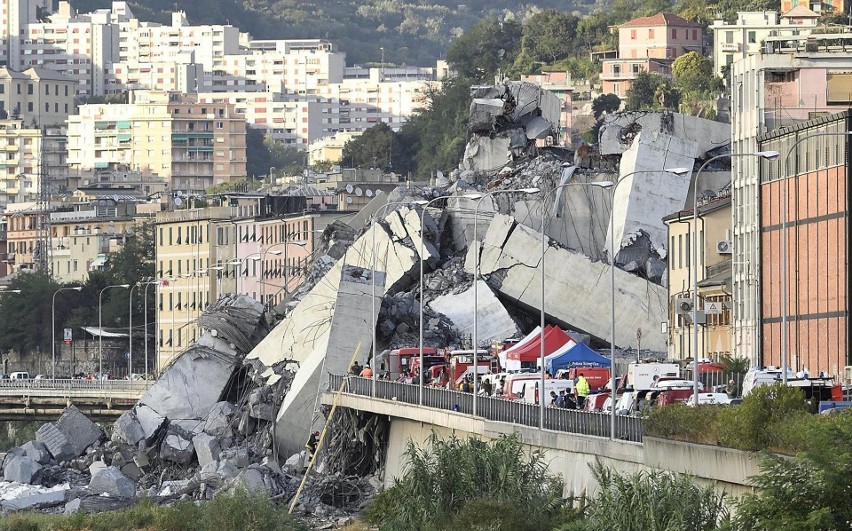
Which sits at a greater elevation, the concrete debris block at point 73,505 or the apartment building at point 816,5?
the apartment building at point 816,5

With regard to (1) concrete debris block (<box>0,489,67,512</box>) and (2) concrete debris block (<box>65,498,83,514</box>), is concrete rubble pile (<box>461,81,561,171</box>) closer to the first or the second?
(1) concrete debris block (<box>0,489,67,512</box>)

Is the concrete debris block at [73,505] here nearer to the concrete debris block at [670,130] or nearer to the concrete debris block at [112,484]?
the concrete debris block at [112,484]

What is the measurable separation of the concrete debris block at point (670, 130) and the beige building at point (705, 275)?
49.7ft

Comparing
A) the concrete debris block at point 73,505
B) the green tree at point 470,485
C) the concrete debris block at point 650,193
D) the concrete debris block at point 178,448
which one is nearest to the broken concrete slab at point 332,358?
the concrete debris block at point 73,505

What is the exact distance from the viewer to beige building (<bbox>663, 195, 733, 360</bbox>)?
85938 mm

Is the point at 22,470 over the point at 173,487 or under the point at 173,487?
under

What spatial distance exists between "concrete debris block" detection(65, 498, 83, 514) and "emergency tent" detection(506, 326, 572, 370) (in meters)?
19.5

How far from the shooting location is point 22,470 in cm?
10756

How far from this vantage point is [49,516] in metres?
85.6

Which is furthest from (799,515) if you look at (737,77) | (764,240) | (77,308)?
(77,308)

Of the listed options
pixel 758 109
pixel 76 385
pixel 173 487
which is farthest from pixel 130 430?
pixel 758 109

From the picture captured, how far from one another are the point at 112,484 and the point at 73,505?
442cm

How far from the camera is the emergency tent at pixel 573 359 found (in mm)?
73500

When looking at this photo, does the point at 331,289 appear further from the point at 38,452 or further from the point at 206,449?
the point at 38,452
